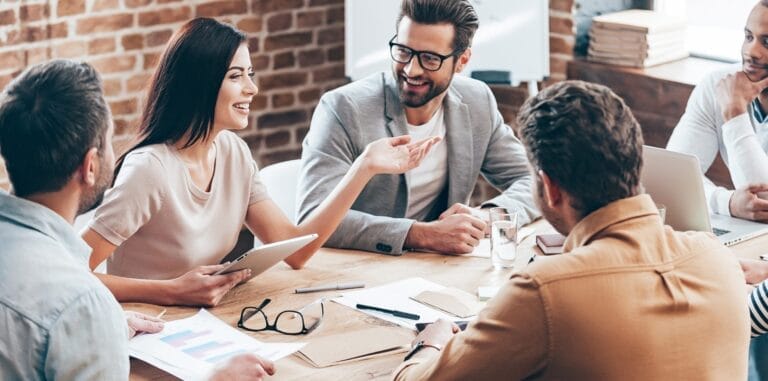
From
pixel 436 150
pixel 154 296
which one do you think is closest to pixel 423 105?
pixel 436 150

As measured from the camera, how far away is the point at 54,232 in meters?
A: 1.71

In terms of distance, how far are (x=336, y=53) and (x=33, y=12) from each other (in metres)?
1.28

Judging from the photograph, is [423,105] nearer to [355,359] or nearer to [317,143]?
[317,143]

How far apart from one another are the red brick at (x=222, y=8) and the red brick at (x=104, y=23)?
0.30 m

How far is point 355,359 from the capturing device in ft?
6.76

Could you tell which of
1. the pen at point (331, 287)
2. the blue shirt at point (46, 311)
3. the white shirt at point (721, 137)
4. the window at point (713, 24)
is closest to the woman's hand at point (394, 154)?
the pen at point (331, 287)

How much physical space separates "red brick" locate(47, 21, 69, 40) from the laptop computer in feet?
7.13

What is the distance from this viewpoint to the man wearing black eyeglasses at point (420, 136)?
2.72 metres

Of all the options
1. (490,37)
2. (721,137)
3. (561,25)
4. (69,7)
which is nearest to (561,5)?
(561,25)

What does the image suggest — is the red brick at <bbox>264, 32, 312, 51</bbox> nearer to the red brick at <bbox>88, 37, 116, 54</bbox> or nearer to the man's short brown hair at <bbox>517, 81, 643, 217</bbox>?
the red brick at <bbox>88, 37, 116, 54</bbox>

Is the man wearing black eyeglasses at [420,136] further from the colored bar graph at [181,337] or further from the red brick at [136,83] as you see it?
the red brick at [136,83]

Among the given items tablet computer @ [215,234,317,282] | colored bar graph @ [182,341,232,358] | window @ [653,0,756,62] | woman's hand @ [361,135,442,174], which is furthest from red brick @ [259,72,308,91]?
colored bar graph @ [182,341,232,358]

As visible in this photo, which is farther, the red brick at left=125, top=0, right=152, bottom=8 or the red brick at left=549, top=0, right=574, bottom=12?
the red brick at left=549, top=0, right=574, bottom=12

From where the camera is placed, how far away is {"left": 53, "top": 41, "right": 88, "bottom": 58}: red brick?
3838 mm
